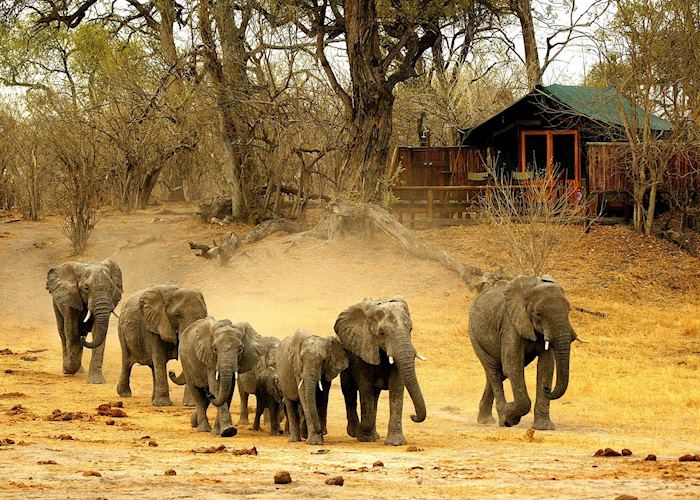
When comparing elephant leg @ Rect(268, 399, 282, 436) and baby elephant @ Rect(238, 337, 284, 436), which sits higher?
baby elephant @ Rect(238, 337, 284, 436)

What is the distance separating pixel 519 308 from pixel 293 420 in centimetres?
304

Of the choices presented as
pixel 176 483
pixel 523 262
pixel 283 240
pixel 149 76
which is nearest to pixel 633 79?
pixel 523 262

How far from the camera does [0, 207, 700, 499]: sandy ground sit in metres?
10.9

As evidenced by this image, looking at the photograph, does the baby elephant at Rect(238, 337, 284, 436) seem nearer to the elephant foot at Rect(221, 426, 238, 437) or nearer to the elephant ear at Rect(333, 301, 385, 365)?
the elephant foot at Rect(221, 426, 238, 437)

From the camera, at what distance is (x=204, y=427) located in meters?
A: 15.0

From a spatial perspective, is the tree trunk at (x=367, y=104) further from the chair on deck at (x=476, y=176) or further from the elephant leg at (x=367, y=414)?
the elephant leg at (x=367, y=414)

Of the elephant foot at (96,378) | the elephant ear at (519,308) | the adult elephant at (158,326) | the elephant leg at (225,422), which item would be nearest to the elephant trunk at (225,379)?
the elephant leg at (225,422)

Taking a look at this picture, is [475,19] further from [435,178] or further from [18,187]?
[18,187]

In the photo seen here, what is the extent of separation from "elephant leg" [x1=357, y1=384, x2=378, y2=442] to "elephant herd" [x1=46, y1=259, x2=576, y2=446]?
0.01 m

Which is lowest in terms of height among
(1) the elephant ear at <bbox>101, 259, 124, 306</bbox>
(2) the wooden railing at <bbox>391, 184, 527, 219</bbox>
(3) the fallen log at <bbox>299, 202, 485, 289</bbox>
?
(1) the elephant ear at <bbox>101, 259, 124, 306</bbox>

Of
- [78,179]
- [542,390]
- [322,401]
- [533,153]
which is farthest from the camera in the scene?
[533,153]

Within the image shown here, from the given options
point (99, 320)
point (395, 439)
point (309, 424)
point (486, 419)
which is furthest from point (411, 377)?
point (99, 320)

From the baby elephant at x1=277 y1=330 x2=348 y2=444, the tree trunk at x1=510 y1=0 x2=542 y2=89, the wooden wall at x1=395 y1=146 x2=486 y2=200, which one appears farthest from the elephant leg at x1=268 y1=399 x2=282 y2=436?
the tree trunk at x1=510 y1=0 x2=542 y2=89

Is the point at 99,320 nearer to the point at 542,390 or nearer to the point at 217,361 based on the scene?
the point at 217,361
